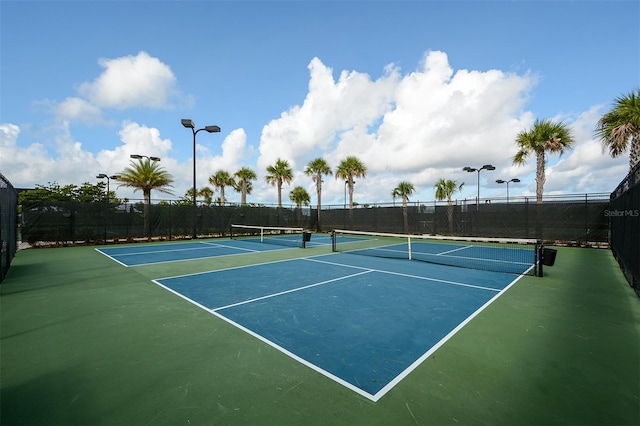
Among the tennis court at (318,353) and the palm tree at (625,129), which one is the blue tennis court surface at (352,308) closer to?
the tennis court at (318,353)

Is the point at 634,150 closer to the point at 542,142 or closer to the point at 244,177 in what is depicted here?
the point at 542,142

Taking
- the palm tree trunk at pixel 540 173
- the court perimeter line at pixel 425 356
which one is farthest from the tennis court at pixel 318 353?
the palm tree trunk at pixel 540 173

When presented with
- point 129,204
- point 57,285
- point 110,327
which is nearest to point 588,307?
point 110,327

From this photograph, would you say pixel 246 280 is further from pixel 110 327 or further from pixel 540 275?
pixel 540 275

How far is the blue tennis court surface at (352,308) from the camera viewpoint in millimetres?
3453

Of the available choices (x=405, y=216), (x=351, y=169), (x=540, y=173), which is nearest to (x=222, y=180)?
(x=351, y=169)

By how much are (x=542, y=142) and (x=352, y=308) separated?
1949cm

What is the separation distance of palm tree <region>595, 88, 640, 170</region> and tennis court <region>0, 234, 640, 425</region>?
932 centimetres

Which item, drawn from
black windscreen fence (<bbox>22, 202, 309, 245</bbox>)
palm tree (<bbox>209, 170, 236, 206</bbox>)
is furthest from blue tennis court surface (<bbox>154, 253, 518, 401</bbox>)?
palm tree (<bbox>209, 170, 236, 206</bbox>)

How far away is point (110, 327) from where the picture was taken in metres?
4.46

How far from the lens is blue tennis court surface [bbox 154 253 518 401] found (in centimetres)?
345

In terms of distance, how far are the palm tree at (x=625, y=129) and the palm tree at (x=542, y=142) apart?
187 inches

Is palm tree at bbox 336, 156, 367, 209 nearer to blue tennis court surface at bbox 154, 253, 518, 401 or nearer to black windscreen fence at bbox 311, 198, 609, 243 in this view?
black windscreen fence at bbox 311, 198, 609, 243

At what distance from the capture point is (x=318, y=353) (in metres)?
3.60
